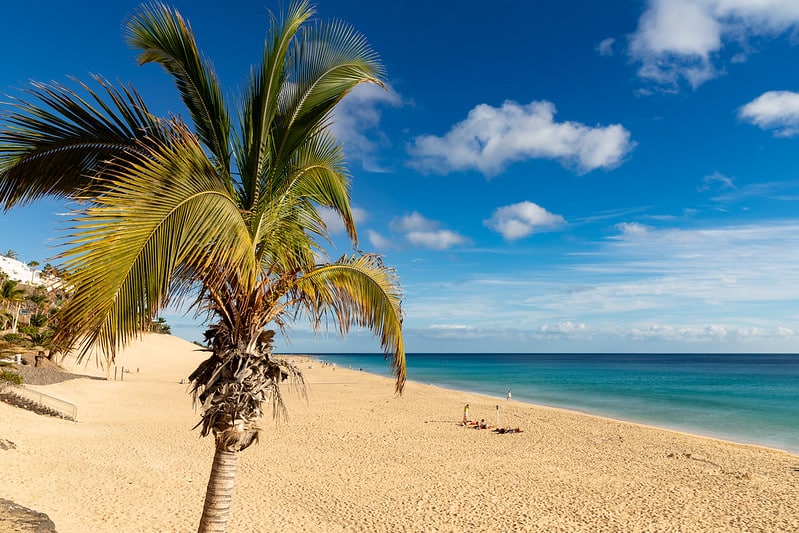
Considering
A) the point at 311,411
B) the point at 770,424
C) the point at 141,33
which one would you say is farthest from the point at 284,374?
the point at 770,424

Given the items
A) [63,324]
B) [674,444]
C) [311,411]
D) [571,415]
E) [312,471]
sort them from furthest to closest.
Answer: [571,415]
[311,411]
[674,444]
[312,471]
[63,324]

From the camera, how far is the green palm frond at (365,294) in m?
5.43

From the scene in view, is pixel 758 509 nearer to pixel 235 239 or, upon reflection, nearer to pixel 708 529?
pixel 708 529

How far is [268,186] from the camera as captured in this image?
522 cm

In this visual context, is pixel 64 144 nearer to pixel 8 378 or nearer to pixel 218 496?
pixel 218 496

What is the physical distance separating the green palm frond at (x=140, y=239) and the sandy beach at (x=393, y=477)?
7.63m

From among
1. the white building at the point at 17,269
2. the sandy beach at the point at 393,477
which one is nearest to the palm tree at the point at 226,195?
the sandy beach at the point at 393,477

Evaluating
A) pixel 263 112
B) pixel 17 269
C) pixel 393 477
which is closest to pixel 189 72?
pixel 263 112

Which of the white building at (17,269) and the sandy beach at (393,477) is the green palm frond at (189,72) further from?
the white building at (17,269)

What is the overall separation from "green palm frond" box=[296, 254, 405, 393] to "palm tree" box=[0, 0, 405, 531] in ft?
0.05

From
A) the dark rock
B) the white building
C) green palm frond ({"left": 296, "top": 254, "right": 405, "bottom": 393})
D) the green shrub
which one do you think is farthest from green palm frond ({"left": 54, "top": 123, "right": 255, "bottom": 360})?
the white building

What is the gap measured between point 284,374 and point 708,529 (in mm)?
10479

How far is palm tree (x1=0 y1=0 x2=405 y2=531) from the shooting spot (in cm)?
360

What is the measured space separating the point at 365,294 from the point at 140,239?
2719mm
